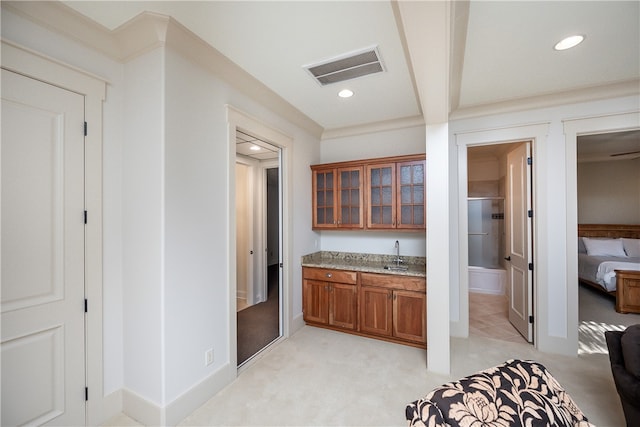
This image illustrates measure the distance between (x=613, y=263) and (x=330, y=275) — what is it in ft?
15.3

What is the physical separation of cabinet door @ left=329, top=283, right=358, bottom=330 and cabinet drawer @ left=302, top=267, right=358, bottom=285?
0.06 meters

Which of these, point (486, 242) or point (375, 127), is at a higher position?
point (375, 127)

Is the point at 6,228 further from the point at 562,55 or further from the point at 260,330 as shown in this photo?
the point at 562,55

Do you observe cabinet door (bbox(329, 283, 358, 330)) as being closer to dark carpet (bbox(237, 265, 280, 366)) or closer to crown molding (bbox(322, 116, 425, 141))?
dark carpet (bbox(237, 265, 280, 366))

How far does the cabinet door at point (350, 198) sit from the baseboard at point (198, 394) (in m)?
2.01

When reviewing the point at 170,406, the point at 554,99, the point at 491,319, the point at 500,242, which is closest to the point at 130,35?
the point at 170,406

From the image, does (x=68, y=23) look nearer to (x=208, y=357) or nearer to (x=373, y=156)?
(x=208, y=357)

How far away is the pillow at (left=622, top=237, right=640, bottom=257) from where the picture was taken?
4867mm

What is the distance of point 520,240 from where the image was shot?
314 centimetres

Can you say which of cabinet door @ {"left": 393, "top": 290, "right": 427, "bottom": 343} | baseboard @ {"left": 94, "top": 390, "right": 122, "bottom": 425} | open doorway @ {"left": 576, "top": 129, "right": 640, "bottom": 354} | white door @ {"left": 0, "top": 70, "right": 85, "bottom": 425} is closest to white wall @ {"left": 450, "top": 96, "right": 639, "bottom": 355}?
cabinet door @ {"left": 393, "top": 290, "right": 427, "bottom": 343}

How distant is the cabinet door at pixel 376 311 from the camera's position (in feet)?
9.71

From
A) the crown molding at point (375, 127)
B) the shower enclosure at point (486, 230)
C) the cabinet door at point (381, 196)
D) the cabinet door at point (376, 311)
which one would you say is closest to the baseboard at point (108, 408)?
the cabinet door at point (376, 311)

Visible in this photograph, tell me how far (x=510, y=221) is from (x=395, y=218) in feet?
5.47

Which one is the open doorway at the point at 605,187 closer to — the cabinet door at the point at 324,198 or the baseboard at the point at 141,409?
the cabinet door at the point at 324,198
